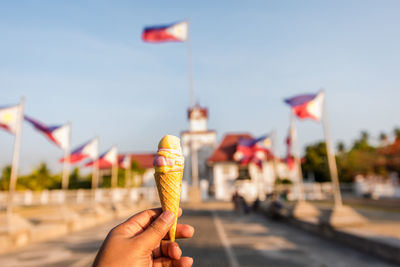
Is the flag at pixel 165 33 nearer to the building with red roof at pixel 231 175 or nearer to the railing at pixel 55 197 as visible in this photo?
the railing at pixel 55 197

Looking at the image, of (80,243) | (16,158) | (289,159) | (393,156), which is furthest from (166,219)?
(393,156)

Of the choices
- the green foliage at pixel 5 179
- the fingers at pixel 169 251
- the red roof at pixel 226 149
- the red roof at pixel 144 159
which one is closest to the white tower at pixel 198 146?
the red roof at pixel 226 149

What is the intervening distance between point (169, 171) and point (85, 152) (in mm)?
17500

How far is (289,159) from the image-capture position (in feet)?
67.7

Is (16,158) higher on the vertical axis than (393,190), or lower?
higher

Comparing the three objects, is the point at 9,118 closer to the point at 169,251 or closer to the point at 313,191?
the point at 169,251

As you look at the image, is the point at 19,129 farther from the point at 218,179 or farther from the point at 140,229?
the point at 218,179

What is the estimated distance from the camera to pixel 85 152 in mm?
17594

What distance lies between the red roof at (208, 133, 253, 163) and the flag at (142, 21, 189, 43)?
27.4m

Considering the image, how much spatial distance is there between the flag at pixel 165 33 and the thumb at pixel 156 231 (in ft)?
67.5

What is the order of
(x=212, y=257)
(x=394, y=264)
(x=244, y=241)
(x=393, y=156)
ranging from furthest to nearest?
(x=393, y=156) < (x=244, y=241) < (x=212, y=257) < (x=394, y=264)

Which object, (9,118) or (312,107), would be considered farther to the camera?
(312,107)

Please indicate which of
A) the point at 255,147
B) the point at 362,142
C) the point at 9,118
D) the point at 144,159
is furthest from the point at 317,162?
the point at 9,118

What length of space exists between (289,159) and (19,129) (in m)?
17.3
